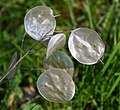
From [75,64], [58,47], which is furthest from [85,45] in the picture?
[75,64]

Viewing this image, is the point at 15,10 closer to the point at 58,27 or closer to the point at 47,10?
the point at 58,27

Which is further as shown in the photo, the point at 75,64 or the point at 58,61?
the point at 75,64

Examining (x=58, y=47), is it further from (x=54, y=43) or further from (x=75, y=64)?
(x=75, y=64)

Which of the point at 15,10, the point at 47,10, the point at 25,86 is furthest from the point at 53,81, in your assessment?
the point at 15,10

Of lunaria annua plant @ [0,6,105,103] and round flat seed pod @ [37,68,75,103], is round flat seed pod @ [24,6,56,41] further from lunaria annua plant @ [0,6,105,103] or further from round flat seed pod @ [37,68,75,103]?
round flat seed pod @ [37,68,75,103]

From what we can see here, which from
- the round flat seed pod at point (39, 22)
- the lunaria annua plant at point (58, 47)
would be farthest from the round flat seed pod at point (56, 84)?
the round flat seed pod at point (39, 22)

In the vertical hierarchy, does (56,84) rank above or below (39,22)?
below

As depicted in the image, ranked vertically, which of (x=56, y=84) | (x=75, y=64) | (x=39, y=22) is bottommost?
(x=75, y=64)
